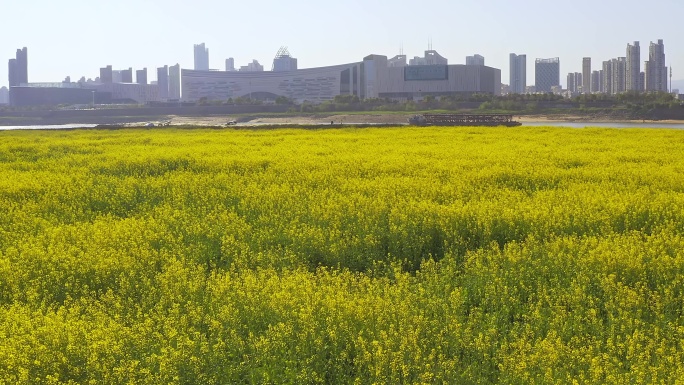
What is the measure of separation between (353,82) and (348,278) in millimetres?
138527

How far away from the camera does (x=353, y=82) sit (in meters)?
146

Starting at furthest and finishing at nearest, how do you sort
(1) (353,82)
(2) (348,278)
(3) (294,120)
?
1. (1) (353,82)
2. (3) (294,120)
3. (2) (348,278)

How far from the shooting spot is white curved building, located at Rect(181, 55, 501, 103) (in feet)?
440

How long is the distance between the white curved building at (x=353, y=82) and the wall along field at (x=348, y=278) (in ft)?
389

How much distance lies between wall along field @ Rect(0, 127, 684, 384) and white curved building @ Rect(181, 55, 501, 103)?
119 metres

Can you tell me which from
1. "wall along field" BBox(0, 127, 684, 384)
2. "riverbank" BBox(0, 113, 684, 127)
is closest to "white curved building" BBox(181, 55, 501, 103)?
"riverbank" BBox(0, 113, 684, 127)

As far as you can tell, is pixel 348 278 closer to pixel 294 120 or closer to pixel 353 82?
pixel 294 120

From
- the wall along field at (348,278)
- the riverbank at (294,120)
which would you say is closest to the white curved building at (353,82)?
the riverbank at (294,120)

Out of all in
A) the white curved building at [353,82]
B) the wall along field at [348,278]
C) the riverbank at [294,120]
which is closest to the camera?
the wall along field at [348,278]

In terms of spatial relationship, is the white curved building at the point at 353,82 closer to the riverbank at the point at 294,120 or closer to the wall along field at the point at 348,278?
the riverbank at the point at 294,120

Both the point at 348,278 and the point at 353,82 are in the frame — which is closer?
the point at 348,278

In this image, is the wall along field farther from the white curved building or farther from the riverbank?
the white curved building

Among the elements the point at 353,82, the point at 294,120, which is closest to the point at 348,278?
the point at 294,120

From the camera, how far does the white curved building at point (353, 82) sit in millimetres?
134000
